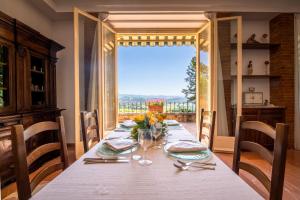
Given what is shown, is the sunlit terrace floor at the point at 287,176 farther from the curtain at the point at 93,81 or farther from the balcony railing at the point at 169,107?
the balcony railing at the point at 169,107

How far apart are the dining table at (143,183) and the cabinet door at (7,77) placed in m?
1.98

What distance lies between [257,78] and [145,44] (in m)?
2.58

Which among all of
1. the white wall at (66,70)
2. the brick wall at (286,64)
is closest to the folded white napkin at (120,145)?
the white wall at (66,70)

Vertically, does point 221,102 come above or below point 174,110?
above

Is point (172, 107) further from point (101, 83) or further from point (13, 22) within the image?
point (13, 22)

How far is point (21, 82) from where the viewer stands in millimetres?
2838

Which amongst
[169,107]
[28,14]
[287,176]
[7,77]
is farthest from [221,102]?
[169,107]

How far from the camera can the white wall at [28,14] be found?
10.1 feet

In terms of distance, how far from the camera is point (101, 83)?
3.94 meters

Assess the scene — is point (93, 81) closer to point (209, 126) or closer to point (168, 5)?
point (168, 5)

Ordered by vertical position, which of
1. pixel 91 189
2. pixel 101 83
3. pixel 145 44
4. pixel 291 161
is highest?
pixel 145 44

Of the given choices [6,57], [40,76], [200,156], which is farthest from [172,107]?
[200,156]

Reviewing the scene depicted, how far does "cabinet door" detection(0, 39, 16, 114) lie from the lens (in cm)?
254

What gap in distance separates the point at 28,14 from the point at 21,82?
145 centimetres
